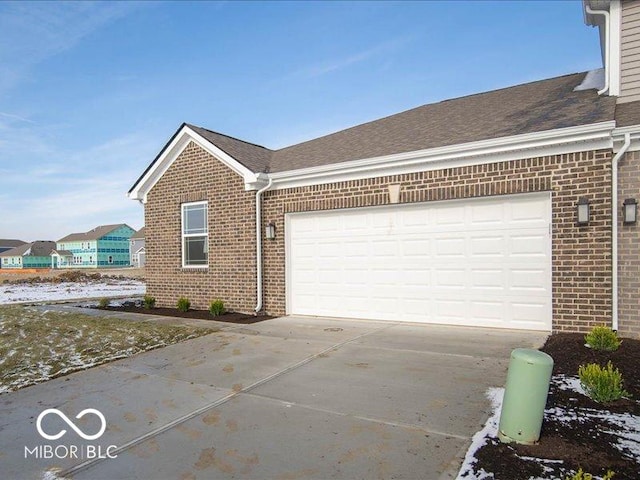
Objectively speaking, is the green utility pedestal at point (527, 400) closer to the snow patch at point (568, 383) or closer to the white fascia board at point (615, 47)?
the snow patch at point (568, 383)

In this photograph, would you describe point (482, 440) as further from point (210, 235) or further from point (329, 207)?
point (210, 235)

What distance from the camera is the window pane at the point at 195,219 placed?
11133 millimetres

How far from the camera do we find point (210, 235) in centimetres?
1088

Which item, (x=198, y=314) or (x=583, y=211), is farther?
(x=198, y=314)

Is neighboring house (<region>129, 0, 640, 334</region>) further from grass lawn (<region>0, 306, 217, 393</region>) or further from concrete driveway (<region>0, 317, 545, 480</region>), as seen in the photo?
grass lawn (<region>0, 306, 217, 393</region>)

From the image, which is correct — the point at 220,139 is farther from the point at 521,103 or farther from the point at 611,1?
the point at 611,1

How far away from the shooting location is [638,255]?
6500 mm

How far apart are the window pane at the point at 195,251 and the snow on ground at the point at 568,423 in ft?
27.7

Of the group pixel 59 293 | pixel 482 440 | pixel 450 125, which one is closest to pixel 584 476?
pixel 482 440

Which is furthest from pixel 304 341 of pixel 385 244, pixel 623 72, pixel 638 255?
pixel 623 72

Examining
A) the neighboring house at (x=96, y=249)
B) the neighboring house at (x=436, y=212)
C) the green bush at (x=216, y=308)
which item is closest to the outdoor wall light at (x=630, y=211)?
the neighboring house at (x=436, y=212)

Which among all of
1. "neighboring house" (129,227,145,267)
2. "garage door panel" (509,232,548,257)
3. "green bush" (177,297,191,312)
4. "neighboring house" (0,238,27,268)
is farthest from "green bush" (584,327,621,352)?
"neighboring house" (0,238,27,268)

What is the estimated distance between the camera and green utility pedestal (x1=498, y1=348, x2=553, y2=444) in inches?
126

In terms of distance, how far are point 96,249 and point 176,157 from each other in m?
82.5
